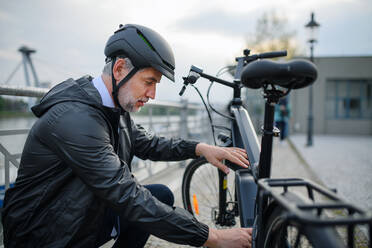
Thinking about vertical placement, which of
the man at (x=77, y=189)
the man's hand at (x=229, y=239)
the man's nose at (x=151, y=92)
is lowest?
the man's hand at (x=229, y=239)

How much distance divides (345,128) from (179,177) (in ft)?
56.1

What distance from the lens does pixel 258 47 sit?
57.2ft

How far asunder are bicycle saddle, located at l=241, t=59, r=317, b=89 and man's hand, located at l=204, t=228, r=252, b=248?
0.75 metres

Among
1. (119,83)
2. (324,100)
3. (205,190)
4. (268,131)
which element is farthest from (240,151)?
(324,100)

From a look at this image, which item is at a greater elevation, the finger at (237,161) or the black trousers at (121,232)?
the finger at (237,161)

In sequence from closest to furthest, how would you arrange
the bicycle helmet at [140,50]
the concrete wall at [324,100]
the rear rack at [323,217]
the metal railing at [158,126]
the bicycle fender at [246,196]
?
the rear rack at [323,217] → the bicycle helmet at [140,50] → the bicycle fender at [246,196] → the metal railing at [158,126] → the concrete wall at [324,100]

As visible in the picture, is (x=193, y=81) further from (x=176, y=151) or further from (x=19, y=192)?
(x=19, y=192)

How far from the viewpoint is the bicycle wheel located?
7.35 ft

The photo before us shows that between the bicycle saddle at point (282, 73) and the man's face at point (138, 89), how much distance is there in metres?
0.63

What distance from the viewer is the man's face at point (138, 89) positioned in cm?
154

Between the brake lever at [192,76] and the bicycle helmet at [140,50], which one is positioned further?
the brake lever at [192,76]

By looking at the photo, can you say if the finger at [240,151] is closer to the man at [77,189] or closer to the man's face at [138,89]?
the man at [77,189]

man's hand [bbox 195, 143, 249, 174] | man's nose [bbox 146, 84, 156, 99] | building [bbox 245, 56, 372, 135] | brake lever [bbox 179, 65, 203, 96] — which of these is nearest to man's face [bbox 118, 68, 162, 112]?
man's nose [bbox 146, 84, 156, 99]

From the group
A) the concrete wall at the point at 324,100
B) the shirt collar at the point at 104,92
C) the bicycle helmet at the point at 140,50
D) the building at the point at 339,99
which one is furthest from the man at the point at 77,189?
the concrete wall at the point at 324,100
